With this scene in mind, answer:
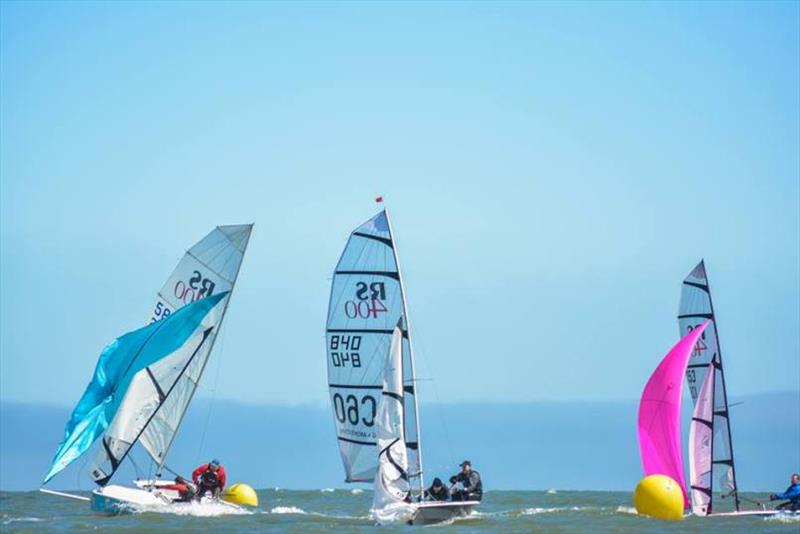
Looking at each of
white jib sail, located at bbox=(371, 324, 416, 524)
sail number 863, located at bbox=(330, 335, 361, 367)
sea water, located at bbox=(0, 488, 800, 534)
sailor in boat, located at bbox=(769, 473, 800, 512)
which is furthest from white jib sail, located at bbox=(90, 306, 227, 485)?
sailor in boat, located at bbox=(769, 473, 800, 512)

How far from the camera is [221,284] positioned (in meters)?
37.6

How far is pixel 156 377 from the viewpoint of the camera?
36.5 m

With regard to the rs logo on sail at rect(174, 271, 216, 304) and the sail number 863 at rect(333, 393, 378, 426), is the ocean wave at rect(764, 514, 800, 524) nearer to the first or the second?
the sail number 863 at rect(333, 393, 378, 426)

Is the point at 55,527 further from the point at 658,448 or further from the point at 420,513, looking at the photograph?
the point at 658,448

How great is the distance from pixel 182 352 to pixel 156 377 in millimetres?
925

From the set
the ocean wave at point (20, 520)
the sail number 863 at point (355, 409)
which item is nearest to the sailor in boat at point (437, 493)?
the sail number 863 at point (355, 409)

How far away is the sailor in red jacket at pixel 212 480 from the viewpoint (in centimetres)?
3569

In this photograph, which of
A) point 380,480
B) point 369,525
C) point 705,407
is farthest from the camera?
point 705,407

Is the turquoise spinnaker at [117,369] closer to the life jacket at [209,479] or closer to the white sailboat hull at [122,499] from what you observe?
the white sailboat hull at [122,499]

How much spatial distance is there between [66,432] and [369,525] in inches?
311

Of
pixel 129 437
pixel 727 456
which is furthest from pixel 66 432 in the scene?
pixel 727 456

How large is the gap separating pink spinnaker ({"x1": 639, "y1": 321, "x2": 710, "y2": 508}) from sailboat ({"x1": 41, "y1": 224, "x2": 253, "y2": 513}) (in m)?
10.9

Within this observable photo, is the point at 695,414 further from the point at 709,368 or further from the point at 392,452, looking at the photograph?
the point at 392,452

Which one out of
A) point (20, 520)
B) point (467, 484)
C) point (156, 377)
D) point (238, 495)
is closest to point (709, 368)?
point (467, 484)
